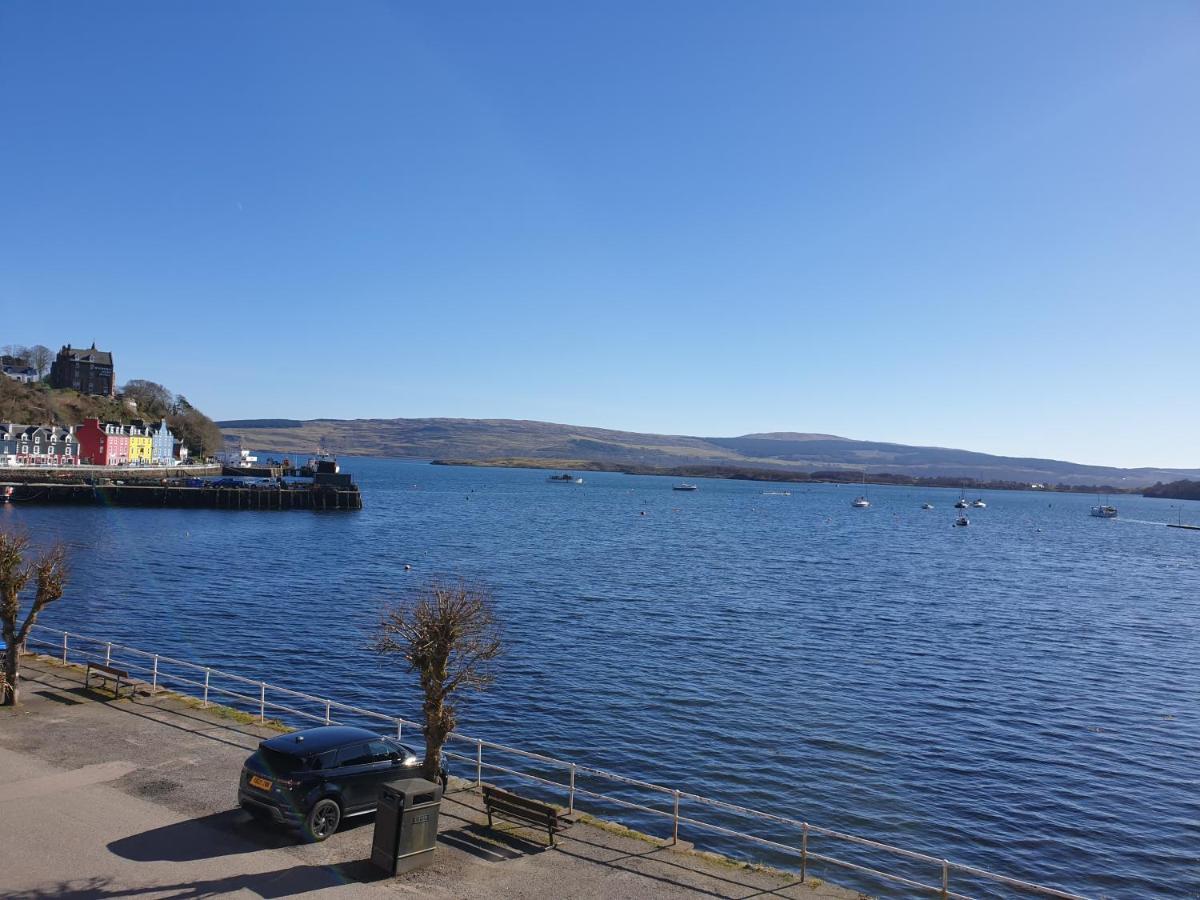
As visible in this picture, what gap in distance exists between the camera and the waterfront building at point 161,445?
188 meters

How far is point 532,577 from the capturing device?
Answer: 7194cm

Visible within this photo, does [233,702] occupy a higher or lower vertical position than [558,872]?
lower

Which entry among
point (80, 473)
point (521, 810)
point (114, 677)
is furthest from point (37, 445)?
point (521, 810)

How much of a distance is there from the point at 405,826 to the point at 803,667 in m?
32.3

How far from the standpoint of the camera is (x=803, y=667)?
43.3m

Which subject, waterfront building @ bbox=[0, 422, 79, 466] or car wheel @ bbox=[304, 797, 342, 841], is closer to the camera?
car wheel @ bbox=[304, 797, 342, 841]

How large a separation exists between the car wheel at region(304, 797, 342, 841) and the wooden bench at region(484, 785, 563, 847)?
2.76m

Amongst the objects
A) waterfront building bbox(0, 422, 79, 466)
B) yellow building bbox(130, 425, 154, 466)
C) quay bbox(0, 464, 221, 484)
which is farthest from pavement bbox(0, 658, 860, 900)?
yellow building bbox(130, 425, 154, 466)

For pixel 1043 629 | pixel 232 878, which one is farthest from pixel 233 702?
pixel 1043 629

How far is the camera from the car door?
1619 centimetres

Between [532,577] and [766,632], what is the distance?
2530 centimetres

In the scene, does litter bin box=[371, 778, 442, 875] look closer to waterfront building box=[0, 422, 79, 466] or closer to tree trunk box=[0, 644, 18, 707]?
tree trunk box=[0, 644, 18, 707]

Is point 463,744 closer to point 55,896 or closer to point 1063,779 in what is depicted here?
point 55,896

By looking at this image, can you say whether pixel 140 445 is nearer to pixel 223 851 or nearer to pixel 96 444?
pixel 96 444
